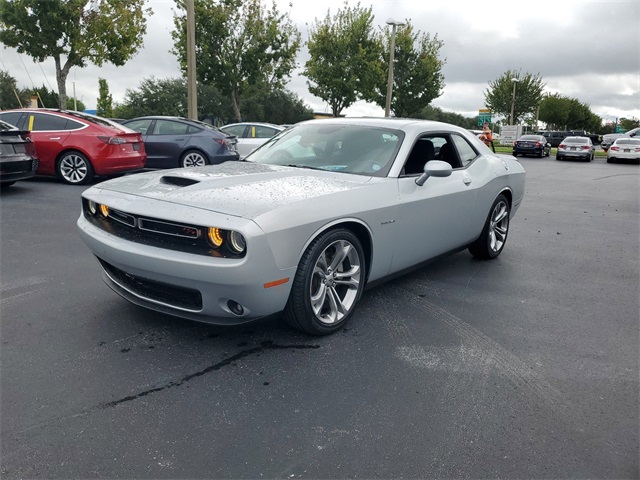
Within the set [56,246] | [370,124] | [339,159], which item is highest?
[370,124]

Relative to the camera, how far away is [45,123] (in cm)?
1035

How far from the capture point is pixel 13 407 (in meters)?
2.72

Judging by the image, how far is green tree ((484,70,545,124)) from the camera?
63656 millimetres

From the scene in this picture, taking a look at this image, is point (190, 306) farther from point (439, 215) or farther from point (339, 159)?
point (439, 215)

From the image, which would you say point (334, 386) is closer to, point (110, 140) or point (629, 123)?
point (110, 140)

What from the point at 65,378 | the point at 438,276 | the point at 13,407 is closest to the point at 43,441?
the point at 13,407

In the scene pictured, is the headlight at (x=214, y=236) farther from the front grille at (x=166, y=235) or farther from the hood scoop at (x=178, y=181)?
the hood scoop at (x=178, y=181)

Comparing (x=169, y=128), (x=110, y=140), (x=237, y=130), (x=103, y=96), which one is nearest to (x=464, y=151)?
(x=110, y=140)

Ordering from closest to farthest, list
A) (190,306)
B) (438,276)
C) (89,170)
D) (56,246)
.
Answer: (190,306), (438,276), (56,246), (89,170)

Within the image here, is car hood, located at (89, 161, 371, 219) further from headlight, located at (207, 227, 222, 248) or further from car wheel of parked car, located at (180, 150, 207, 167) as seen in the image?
car wheel of parked car, located at (180, 150, 207, 167)

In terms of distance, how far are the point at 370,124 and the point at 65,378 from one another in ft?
10.2

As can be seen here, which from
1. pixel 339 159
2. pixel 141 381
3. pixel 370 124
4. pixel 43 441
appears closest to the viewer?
pixel 43 441

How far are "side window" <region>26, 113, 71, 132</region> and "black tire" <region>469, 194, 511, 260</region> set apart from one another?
811cm

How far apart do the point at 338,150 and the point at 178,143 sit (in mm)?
8662
